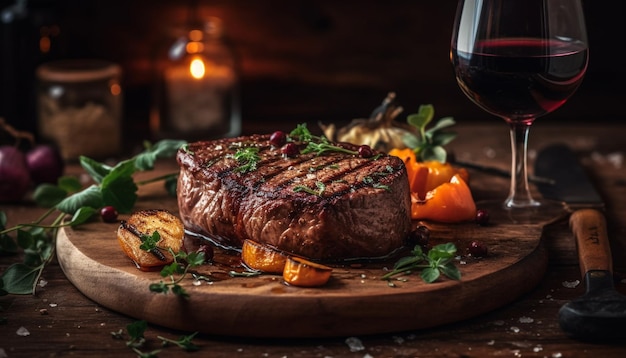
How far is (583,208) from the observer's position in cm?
295

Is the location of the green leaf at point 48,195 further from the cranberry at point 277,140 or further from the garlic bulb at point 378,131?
the garlic bulb at point 378,131

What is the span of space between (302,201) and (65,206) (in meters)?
0.84

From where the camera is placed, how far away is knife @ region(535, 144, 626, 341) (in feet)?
6.67

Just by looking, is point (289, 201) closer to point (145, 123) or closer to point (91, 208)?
point (91, 208)

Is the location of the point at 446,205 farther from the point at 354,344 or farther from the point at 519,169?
the point at 354,344

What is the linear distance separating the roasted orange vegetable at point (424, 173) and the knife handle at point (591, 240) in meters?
0.41

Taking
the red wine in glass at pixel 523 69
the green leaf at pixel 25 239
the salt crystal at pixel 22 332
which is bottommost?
the salt crystal at pixel 22 332

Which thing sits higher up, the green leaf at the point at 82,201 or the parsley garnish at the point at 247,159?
the parsley garnish at the point at 247,159

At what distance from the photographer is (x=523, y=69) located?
2.56m

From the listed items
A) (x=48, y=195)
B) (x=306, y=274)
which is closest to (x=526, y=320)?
(x=306, y=274)

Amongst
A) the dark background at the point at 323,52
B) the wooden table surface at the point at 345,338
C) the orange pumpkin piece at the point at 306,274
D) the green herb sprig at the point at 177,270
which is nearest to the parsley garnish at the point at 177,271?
the green herb sprig at the point at 177,270

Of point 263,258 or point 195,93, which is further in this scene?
point 195,93

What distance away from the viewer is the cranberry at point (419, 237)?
2.47 metres

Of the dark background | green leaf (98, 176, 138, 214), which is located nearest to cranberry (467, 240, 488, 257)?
green leaf (98, 176, 138, 214)
